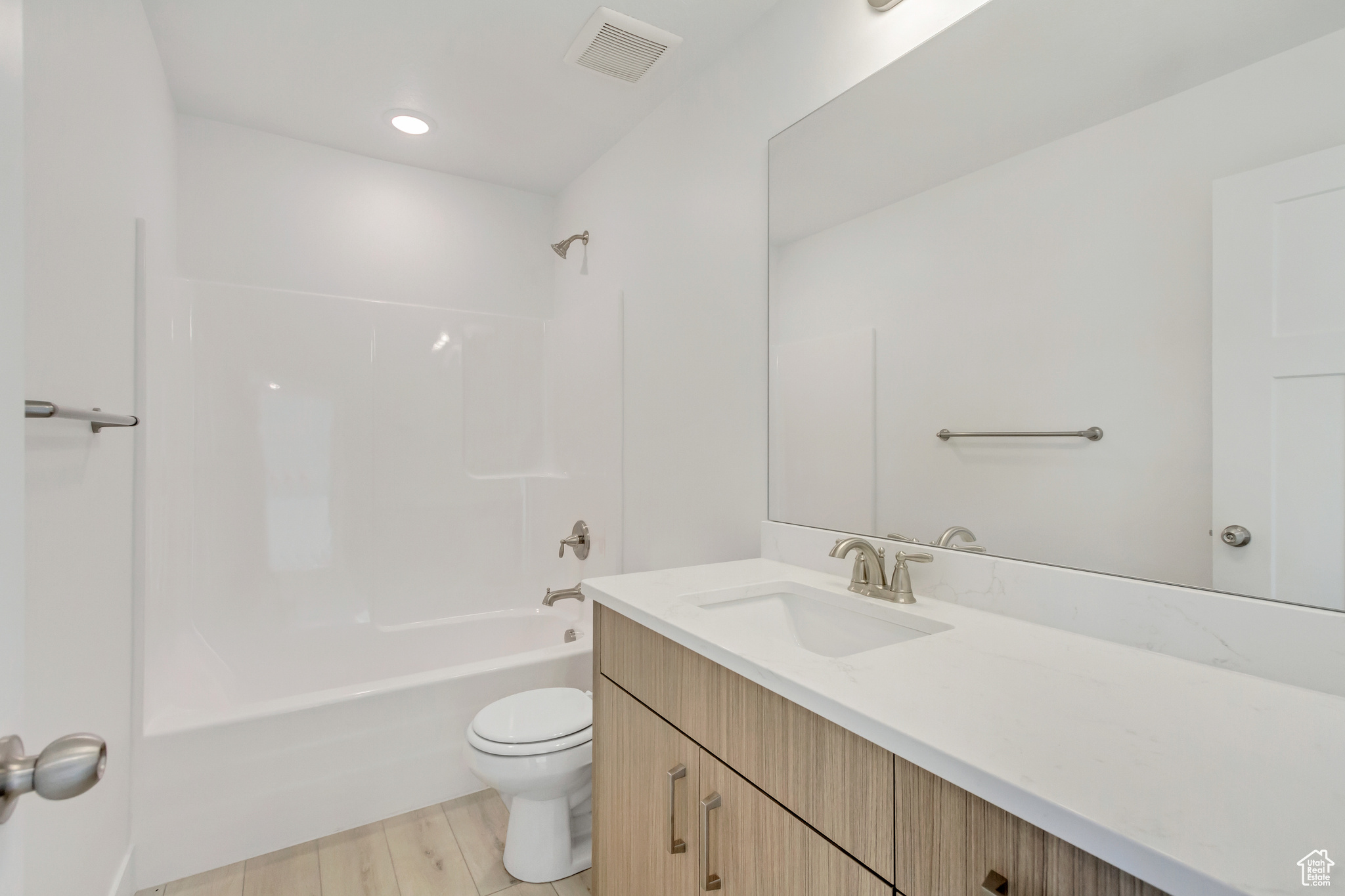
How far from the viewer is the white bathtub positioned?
172 cm

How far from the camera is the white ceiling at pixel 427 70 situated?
175 cm

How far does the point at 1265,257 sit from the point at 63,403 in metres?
1.98

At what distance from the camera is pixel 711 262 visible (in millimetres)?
1950

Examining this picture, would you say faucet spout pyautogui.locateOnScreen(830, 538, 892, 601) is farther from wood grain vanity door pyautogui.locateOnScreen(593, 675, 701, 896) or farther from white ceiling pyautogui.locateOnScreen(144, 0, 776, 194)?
white ceiling pyautogui.locateOnScreen(144, 0, 776, 194)

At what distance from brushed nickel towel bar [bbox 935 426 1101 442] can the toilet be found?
1103mm

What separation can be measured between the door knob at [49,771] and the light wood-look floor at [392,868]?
152 cm

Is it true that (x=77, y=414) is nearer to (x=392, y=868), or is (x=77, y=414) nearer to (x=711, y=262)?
(x=392, y=868)

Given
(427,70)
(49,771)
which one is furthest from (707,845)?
(427,70)

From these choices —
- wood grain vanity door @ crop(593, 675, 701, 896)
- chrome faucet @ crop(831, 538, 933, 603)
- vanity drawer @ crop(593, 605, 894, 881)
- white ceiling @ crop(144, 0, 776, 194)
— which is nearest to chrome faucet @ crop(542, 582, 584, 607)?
wood grain vanity door @ crop(593, 675, 701, 896)

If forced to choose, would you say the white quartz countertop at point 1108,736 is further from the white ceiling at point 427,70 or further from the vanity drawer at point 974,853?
the white ceiling at point 427,70

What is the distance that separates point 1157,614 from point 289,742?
216 centimetres

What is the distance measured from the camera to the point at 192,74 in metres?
2.07

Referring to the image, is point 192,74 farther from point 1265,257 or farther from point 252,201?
point 1265,257

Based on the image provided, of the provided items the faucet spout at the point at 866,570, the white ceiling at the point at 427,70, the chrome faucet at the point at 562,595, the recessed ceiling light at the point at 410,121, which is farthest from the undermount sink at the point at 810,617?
the recessed ceiling light at the point at 410,121
